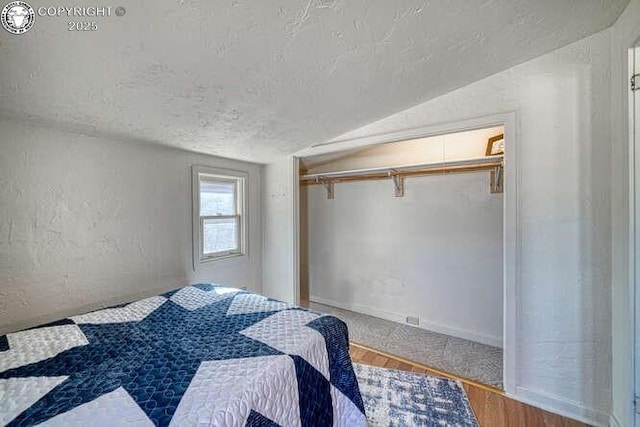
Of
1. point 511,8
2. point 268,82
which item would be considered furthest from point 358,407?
point 511,8

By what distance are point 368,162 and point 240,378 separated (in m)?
2.74

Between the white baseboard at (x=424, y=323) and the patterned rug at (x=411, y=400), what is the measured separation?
33.3 inches

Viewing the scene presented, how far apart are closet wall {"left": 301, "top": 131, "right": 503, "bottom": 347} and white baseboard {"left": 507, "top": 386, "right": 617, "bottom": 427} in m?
0.82

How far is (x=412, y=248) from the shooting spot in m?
2.93

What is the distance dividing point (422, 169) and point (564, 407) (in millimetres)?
2079

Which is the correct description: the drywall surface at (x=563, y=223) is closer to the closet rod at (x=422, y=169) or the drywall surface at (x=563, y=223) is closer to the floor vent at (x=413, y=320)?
the closet rod at (x=422, y=169)

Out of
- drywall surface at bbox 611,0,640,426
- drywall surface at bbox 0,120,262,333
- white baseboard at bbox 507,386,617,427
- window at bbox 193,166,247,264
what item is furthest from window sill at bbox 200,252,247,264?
drywall surface at bbox 611,0,640,426

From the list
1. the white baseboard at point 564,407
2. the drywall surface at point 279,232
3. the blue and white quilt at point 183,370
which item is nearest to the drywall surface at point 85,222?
the blue and white quilt at point 183,370

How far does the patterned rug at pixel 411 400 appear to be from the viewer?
1.57m

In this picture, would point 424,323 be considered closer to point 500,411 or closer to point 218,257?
point 500,411

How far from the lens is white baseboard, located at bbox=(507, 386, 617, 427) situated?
1520mm

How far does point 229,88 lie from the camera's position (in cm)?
151

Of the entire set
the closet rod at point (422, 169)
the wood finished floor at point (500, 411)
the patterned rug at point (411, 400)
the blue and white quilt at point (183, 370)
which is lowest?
the wood finished floor at point (500, 411)

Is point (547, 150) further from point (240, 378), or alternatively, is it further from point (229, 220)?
point (229, 220)
